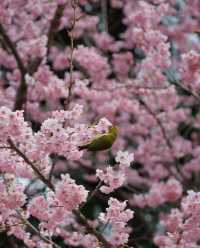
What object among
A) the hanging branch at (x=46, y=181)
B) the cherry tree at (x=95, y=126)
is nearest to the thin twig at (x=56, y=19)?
the cherry tree at (x=95, y=126)

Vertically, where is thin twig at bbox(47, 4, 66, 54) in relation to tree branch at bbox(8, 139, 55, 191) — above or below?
below

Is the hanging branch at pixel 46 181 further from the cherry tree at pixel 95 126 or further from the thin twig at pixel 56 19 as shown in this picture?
the thin twig at pixel 56 19

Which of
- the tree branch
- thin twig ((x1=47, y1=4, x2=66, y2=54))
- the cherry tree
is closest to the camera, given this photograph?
the tree branch

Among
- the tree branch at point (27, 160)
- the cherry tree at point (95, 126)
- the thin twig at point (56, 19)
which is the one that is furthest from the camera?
the thin twig at point (56, 19)

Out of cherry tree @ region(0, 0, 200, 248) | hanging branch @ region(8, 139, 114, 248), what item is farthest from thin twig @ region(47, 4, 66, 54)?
hanging branch @ region(8, 139, 114, 248)

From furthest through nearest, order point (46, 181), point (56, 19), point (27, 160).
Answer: point (56, 19)
point (46, 181)
point (27, 160)

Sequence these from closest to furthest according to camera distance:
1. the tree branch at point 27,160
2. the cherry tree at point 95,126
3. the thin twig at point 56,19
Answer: the tree branch at point 27,160 < the cherry tree at point 95,126 < the thin twig at point 56,19

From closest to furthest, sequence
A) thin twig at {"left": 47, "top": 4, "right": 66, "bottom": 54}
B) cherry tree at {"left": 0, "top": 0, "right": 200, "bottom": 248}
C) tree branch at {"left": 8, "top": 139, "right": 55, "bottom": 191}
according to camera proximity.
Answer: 1. tree branch at {"left": 8, "top": 139, "right": 55, "bottom": 191}
2. cherry tree at {"left": 0, "top": 0, "right": 200, "bottom": 248}
3. thin twig at {"left": 47, "top": 4, "right": 66, "bottom": 54}

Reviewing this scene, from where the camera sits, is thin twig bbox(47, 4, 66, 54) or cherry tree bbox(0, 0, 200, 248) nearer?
cherry tree bbox(0, 0, 200, 248)

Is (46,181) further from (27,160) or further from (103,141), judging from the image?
(103,141)

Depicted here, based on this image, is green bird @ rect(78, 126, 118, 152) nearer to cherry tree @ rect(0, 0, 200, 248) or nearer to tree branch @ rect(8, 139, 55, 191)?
cherry tree @ rect(0, 0, 200, 248)

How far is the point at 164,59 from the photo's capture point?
445 cm

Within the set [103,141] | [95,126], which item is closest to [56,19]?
[95,126]

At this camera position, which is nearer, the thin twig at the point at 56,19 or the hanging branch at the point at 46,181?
the hanging branch at the point at 46,181
